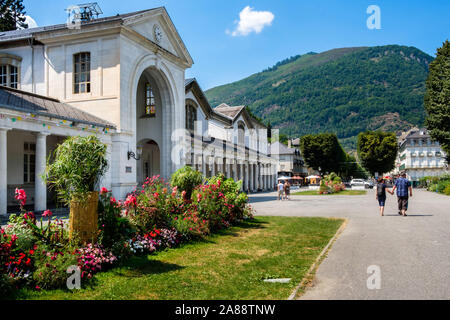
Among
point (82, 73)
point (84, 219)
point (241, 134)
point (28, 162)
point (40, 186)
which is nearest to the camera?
point (84, 219)

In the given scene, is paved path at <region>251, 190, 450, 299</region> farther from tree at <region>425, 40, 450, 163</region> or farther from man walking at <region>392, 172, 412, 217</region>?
tree at <region>425, 40, 450, 163</region>

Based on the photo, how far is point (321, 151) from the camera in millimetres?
78875

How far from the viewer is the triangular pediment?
21.0 meters

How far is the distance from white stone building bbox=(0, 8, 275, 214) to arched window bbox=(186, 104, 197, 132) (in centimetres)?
673

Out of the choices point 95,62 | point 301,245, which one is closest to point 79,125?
point 95,62

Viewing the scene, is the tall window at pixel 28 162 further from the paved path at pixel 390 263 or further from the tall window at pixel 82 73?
the paved path at pixel 390 263

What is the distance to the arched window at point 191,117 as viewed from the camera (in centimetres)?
3359

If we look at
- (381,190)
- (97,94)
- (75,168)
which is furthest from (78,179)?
(97,94)

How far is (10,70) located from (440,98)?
3819cm

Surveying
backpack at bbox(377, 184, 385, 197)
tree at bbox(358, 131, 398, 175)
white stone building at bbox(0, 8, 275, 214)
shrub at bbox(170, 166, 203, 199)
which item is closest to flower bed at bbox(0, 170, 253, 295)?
shrub at bbox(170, 166, 203, 199)

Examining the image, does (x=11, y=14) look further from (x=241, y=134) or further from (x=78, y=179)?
(x=78, y=179)

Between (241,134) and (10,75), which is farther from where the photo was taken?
(241,134)
